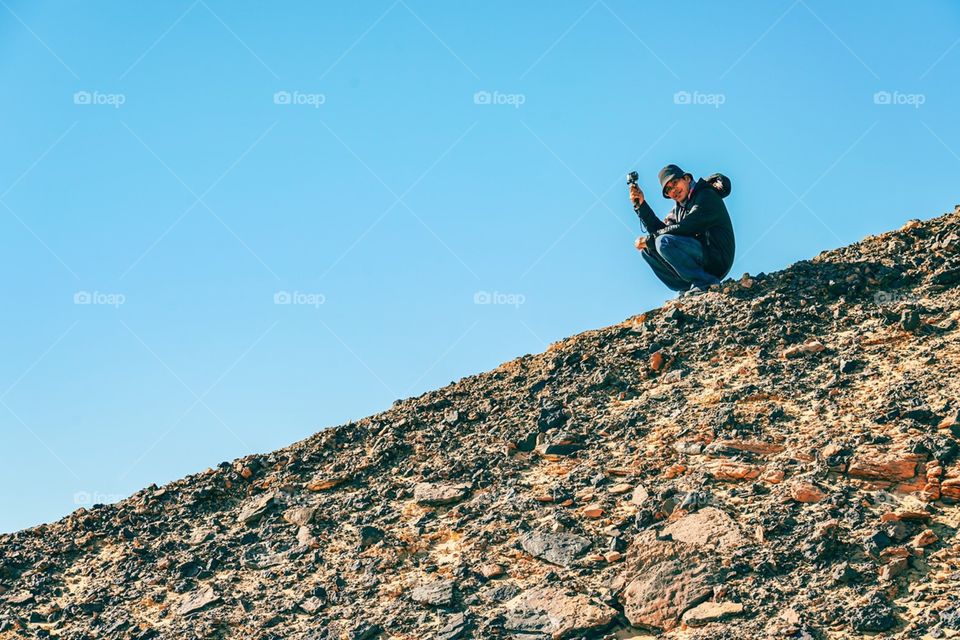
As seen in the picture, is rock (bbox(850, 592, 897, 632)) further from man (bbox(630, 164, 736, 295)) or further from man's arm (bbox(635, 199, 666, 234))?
man's arm (bbox(635, 199, 666, 234))

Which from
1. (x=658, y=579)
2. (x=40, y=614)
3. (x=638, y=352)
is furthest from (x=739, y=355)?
(x=40, y=614)

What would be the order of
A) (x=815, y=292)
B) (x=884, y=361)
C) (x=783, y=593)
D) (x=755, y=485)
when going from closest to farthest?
(x=783, y=593)
(x=755, y=485)
(x=884, y=361)
(x=815, y=292)

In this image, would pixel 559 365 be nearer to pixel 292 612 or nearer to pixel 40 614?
pixel 292 612

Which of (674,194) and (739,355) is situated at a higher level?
(674,194)

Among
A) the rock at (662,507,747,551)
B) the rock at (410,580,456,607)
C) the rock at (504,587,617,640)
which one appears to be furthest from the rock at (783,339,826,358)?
the rock at (410,580,456,607)

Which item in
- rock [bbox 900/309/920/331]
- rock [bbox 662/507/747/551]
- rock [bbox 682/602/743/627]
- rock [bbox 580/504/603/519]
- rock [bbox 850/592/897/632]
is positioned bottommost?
rock [bbox 850/592/897/632]

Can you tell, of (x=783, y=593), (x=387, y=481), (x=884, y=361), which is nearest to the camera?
(x=783, y=593)

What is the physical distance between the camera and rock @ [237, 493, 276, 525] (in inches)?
461

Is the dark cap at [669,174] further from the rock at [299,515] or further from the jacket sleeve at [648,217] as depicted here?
the rock at [299,515]

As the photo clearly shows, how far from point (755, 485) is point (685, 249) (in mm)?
4437

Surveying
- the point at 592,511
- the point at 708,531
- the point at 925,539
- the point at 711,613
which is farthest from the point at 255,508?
the point at 925,539

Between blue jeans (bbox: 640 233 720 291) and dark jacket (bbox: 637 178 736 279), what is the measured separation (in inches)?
3.7

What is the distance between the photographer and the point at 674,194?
524 inches

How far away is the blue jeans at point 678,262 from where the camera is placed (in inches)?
522
